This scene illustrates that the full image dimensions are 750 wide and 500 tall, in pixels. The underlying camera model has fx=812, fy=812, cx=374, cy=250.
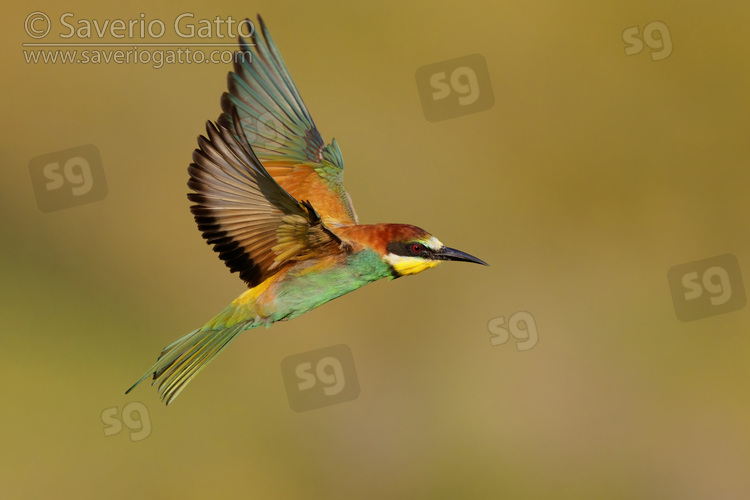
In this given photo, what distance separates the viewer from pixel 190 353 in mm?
1340

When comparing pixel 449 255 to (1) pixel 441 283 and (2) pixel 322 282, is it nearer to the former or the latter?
(2) pixel 322 282

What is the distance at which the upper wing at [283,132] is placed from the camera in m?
1.57

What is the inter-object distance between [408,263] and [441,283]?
7.68 ft

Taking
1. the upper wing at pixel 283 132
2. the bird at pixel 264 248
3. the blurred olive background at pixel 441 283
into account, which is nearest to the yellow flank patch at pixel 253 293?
the bird at pixel 264 248

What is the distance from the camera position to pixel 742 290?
11.0 ft

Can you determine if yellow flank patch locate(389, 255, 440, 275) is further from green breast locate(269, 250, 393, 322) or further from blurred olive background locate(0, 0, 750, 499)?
blurred olive background locate(0, 0, 750, 499)

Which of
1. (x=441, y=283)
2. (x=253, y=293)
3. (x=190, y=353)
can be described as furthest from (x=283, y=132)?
(x=441, y=283)

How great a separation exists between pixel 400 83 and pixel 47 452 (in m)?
2.06

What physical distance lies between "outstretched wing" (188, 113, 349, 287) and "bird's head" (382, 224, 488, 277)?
82mm

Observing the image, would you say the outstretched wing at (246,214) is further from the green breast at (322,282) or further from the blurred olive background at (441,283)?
the blurred olive background at (441,283)

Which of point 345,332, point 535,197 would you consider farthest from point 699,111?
point 345,332

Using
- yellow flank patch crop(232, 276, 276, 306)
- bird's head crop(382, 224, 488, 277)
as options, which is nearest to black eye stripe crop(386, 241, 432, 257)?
bird's head crop(382, 224, 488, 277)

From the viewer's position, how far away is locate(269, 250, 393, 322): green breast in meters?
1.24

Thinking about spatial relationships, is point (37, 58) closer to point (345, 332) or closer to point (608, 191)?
point (345, 332)
